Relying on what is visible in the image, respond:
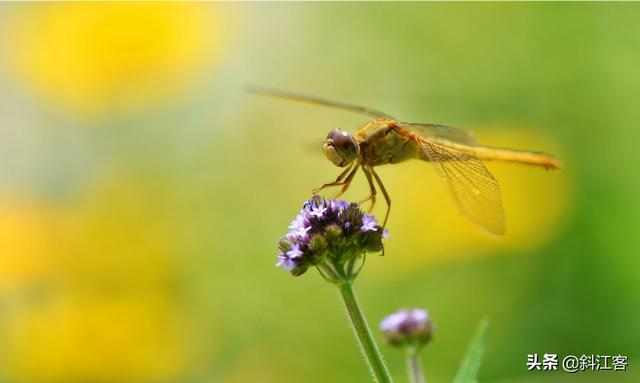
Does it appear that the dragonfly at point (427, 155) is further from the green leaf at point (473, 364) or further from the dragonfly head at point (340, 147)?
the green leaf at point (473, 364)

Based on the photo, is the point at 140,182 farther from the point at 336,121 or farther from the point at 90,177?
the point at 336,121

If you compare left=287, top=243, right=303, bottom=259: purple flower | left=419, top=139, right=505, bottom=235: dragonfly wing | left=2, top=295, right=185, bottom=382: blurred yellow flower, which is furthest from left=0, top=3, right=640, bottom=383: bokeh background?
left=287, top=243, right=303, bottom=259: purple flower

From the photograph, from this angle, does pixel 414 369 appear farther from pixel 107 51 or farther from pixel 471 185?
pixel 107 51

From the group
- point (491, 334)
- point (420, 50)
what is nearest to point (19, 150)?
point (420, 50)

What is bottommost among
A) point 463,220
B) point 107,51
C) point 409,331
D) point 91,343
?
point 409,331

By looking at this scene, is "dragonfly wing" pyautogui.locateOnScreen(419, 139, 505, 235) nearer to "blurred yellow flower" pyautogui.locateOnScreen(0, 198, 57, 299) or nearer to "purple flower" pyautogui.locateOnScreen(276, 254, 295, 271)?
"purple flower" pyautogui.locateOnScreen(276, 254, 295, 271)

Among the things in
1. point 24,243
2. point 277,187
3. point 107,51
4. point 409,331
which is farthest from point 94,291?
point 409,331

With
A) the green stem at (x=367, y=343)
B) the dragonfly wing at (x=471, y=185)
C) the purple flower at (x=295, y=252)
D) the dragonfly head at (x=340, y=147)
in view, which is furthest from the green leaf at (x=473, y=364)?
the dragonfly head at (x=340, y=147)
